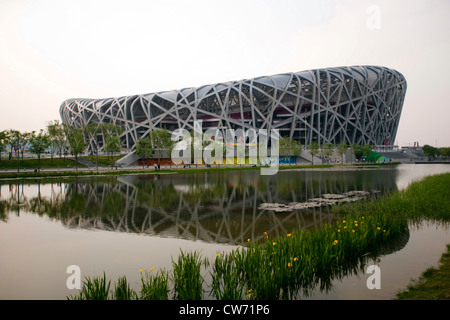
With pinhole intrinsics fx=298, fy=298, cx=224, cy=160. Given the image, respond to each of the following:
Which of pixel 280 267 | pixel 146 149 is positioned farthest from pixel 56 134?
pixel 280 267

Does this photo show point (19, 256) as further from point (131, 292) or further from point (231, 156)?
point (231, 156)

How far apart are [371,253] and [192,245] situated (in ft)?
14.7

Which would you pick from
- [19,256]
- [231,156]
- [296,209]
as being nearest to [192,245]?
[19,256]

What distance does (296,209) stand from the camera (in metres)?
12.7

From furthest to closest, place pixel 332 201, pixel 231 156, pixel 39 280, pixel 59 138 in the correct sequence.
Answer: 1. pixel 231 156
2. pixel 59 138
3. pixel 332 201
4. pixel 39 280

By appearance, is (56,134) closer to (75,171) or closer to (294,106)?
(75,171)

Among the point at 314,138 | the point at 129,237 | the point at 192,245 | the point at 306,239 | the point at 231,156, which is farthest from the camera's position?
the point at 314,138

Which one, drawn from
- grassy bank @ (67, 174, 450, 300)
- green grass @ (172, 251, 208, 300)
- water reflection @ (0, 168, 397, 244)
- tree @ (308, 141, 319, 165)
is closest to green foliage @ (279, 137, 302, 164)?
tree @ (308, 141, 319, 165)

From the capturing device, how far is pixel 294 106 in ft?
238

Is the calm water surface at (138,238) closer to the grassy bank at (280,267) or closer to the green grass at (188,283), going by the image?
the grassy bank at (280,267)

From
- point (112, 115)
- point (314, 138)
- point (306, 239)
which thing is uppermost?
point (112, 115)

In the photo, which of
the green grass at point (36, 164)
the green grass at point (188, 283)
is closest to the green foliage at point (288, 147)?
the green grass at point (36, 164)

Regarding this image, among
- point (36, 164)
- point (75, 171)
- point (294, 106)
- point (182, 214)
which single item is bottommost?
point (182, 214)

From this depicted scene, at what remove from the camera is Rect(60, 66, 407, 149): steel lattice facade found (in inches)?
2749
